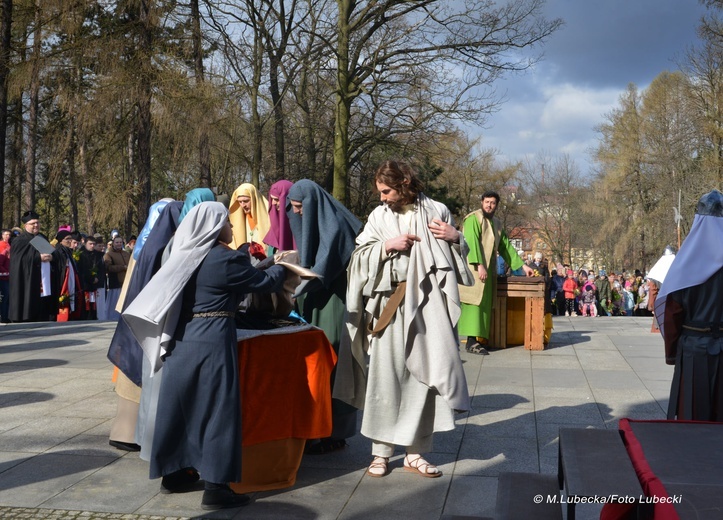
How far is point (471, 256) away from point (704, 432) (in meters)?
7.03

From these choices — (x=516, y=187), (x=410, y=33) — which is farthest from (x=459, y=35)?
(x=516, y=187)

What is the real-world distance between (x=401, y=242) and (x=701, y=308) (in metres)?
1.81

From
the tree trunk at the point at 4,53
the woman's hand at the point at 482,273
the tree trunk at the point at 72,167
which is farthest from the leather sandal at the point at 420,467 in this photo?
the tree trunk at the point at 72,167

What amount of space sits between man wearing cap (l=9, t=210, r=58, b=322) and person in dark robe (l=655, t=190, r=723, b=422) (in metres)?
12.0

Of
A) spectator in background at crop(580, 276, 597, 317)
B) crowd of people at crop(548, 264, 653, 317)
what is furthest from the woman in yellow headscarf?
spectator in background at crop(580, 276, 597, 317)

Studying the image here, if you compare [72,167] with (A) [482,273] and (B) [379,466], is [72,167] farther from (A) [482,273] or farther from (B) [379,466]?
(B) [379,466]

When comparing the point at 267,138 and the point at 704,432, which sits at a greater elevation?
the point at 267,138

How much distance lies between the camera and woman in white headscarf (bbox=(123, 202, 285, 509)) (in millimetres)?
4367

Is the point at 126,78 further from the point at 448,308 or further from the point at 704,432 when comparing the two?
the point at 704,432

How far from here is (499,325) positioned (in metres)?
10.6

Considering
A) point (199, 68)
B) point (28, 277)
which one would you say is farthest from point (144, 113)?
point (28, 277)

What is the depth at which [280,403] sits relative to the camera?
4.84 m

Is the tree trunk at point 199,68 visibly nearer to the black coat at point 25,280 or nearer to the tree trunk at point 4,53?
the tree trunk at point 4,53

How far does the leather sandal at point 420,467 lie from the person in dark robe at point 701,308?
1528mm
